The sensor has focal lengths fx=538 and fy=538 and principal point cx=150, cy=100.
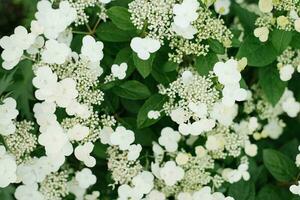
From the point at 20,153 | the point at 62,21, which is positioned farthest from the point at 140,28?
the point at 20,153

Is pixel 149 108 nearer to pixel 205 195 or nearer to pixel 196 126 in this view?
pixel 196 126

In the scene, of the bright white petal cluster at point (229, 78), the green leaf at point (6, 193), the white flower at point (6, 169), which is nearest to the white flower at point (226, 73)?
the bright white petal cluster at point (229, 78)

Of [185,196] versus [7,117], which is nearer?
[7,117]

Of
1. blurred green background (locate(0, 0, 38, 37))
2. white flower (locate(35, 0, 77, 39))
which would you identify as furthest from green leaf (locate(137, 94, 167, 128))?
blurred green background (locate(0, 0, 38, 37))

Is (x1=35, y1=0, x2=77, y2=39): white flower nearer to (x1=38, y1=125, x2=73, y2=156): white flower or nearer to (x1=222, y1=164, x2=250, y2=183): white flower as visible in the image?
(x1=38, y1=125, x2=73, y2=156): white flower

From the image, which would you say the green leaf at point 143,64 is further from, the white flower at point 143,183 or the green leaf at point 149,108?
the white flower at point 143,183

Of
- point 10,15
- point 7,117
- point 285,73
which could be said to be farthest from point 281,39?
point 10,15

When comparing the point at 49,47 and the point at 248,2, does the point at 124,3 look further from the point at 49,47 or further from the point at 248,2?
the point at 248,2
